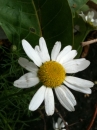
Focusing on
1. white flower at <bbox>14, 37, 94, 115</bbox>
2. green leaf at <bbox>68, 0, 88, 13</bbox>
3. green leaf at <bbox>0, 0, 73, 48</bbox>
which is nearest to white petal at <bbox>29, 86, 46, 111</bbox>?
white flower at <bbox>14, 37, 94, 115</bbox>

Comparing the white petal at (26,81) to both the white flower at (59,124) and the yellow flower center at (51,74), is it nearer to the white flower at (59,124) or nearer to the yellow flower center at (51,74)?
the yellow flower center at (51,74)

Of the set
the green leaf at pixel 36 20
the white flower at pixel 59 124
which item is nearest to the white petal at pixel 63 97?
the green leaf at pixel 36 20

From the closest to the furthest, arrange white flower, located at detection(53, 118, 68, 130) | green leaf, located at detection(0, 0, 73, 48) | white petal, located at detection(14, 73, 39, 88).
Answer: white petal, located at detection(14, 73, 39, 88)
green leaf, located at detection(0, 0, 73, 48)
white flower, located at detection(53, 118, 68, 130)

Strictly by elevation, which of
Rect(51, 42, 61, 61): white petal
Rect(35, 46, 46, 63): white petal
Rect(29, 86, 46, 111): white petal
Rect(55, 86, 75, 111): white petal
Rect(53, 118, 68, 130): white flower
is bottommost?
Rect(53, 118, 68, 130): white flower

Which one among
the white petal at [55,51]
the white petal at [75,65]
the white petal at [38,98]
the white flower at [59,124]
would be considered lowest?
the white flower at [59,124]

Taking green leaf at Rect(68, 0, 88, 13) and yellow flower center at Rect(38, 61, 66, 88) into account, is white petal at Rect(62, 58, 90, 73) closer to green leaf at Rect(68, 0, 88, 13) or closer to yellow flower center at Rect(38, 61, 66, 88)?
yellow flower center at Rect(38, 61, 66, 88)

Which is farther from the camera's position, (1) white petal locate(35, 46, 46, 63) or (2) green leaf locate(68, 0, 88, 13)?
(2) green leaf locate(68, 0, 88, 13)

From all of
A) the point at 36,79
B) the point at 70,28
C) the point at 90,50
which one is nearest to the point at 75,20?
the point at 70,28
